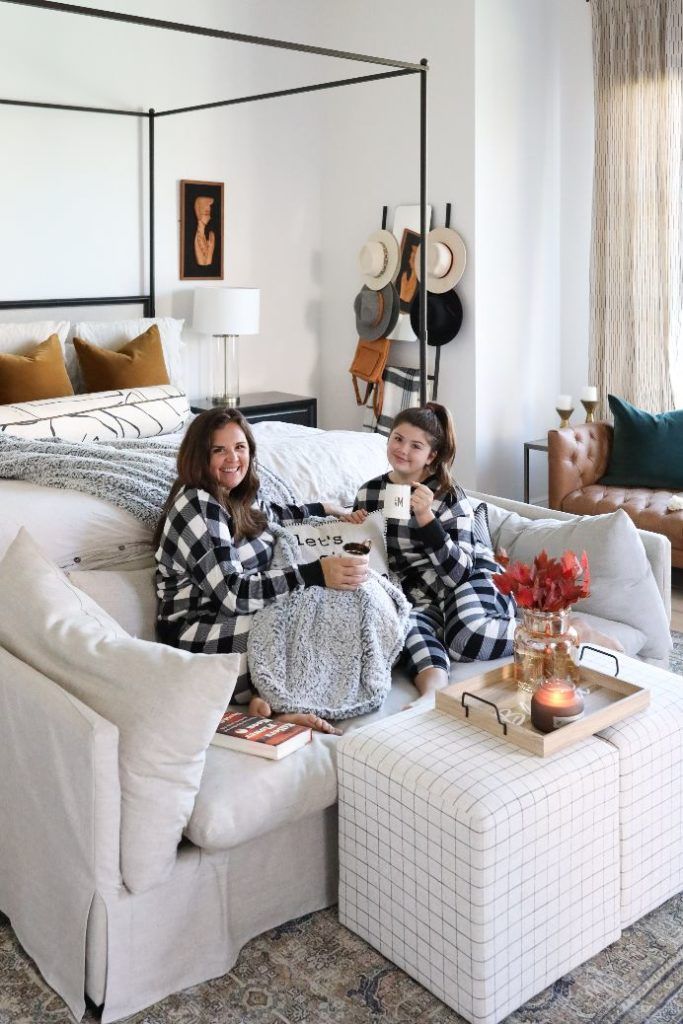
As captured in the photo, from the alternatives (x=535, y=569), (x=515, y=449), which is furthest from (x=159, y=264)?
(x=535, y=569)

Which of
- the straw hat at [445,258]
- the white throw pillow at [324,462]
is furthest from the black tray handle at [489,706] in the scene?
the straw hat at [445,258]

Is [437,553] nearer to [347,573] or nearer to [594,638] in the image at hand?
[347,573]

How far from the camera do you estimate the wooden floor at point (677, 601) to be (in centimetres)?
420

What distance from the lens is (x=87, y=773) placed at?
75.7 inches

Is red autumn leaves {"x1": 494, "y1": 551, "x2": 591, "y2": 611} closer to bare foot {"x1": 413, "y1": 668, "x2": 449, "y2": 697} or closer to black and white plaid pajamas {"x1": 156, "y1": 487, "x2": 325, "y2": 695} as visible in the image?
bare foot {"x1": 413, "y1": 668, "x2": 449, "y2": 697}

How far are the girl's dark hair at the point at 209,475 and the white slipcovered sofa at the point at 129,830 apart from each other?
0.42m

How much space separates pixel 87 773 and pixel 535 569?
3.04 feet

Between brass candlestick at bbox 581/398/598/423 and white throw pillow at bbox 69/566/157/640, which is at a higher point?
brass candlestick at bbox 581/398/598/423

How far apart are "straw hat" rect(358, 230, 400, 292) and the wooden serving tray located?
3309 mm

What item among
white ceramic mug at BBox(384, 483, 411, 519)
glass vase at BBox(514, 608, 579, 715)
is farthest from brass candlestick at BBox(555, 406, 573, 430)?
glass vase at BBox(514, 608, 579, 715)

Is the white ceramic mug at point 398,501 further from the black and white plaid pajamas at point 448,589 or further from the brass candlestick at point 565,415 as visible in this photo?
the brass candlestick at point 565,415

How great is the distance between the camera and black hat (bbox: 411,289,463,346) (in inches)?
204

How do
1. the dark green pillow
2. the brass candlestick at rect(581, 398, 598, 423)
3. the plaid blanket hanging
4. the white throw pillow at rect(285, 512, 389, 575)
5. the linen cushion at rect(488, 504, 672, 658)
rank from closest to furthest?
the white throw pillow at rect(285, 512, 389, 575) → the linen cushion at rect(488, 504, 672, 658) → the dark green pillow → the brass candlestick at rect(581, 398, 598, 423) → the plaid blanket hanging

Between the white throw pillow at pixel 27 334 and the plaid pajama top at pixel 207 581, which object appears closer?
the plaid pajama top at pixel 207 581
